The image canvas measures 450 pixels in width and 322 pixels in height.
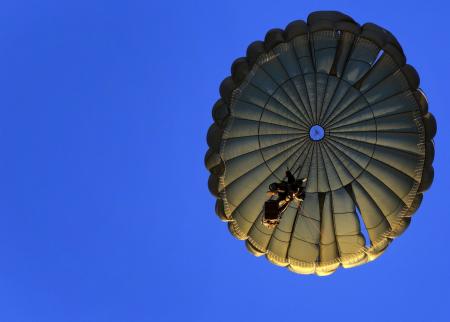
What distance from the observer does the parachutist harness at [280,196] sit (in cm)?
2792

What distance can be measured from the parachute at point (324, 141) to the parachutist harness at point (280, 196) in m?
1.26

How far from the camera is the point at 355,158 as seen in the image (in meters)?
28.8

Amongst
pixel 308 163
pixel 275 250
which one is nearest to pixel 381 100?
pixel 308 163

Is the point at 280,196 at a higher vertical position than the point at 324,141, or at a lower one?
lower

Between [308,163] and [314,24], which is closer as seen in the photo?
[314,24]

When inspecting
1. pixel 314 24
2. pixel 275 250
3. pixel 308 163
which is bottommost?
pixel 275 250

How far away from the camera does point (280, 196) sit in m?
28.0

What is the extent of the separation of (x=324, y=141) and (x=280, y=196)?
2770 mm

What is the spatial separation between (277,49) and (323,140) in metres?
3.72

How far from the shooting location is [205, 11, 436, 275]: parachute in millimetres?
27734

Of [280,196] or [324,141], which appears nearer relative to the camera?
[280,196]

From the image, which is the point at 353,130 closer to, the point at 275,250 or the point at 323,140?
the point at 323,140

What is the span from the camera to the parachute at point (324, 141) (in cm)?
2773

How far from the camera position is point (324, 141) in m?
29.1
